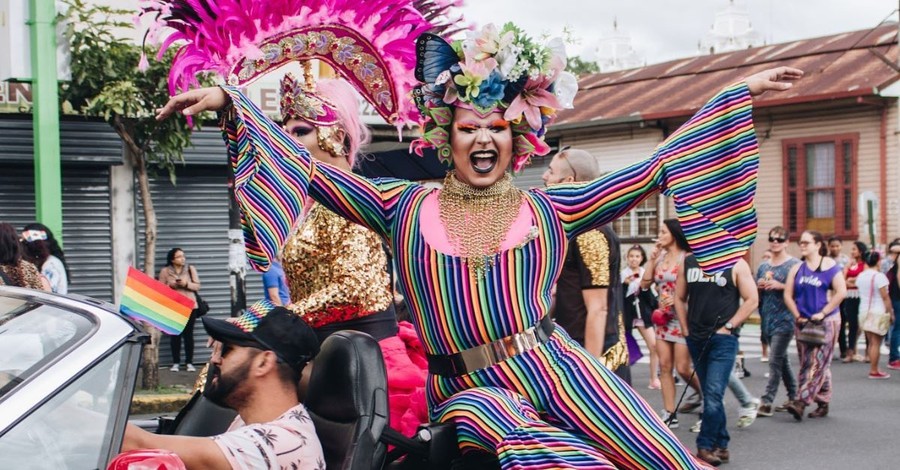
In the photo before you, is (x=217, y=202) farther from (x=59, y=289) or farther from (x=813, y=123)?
(x=813, y=123)

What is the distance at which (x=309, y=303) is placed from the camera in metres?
4.33

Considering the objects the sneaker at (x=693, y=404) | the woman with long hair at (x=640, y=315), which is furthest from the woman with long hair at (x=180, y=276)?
the sneaker at (x=693, y=404)

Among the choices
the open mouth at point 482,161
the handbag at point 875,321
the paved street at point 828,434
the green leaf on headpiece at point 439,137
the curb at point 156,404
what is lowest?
the paved street at point 828,434

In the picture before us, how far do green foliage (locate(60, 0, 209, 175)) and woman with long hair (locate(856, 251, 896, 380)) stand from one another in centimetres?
776

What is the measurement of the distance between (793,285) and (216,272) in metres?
6.89

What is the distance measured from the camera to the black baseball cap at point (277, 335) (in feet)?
11.0

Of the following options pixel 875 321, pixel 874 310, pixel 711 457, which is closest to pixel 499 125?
pixel 711 457

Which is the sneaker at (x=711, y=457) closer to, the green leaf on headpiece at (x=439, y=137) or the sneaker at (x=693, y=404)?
the sneaker at (x=693, y=404)

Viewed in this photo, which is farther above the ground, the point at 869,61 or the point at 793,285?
the point at 869,61

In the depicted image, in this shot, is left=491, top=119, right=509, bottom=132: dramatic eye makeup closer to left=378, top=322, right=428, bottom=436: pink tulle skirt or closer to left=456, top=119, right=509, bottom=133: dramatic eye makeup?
left=456, top=119, right=509, bottom=133: dramatic eye makeup

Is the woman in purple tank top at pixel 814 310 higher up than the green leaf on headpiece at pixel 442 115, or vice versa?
the green leaf on headpiece at pixel 442 115

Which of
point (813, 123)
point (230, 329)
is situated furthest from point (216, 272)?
point (813, 123)

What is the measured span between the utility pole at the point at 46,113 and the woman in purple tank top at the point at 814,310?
655cm

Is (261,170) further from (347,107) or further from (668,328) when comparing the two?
(668,328)
